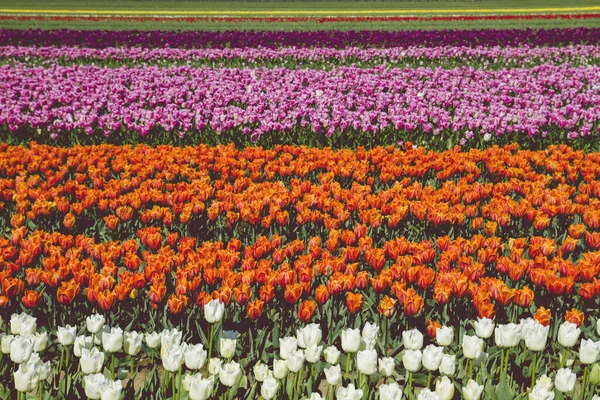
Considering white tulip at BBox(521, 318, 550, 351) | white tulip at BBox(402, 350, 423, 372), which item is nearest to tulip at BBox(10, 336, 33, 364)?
white tulip at BBox(402, 350, 423, 372)

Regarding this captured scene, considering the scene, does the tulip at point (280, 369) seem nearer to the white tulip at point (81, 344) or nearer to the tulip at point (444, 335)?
the tulip at point (444, 335)

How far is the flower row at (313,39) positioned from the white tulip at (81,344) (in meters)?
17.6

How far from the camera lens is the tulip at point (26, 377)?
8.00 ft

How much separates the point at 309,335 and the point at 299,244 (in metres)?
1.33

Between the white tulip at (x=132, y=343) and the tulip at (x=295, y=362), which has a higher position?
the tulip at (x=295, y=362)

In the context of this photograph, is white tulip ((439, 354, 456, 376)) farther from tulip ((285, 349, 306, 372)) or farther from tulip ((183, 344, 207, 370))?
tulip ((183, 344, 207, 370))

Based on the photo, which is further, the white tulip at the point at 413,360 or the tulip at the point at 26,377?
the white tulip at the point at 413,360

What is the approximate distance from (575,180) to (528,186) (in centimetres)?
92

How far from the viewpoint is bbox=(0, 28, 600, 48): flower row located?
19.8m

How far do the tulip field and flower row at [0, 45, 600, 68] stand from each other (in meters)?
5.52

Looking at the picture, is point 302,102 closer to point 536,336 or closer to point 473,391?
point 536,336

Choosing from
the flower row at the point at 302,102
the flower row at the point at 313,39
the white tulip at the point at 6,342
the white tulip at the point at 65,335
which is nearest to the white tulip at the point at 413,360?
the white tulip at the point at 65,335

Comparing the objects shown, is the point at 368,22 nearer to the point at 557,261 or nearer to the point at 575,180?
the point at 575,180

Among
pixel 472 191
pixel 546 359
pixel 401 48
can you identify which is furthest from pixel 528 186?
pixel 401 48
